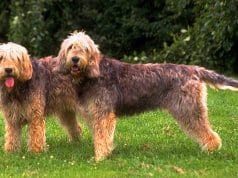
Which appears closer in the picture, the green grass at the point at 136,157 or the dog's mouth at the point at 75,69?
the green grass at the point at 136,157

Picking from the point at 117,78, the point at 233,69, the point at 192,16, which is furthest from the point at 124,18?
the point at 117,78

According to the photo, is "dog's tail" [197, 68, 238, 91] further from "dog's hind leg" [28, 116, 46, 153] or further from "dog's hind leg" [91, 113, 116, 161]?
"dog's hind leg" [28, 116, 46, 153]

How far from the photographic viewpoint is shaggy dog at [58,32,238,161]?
346 inches

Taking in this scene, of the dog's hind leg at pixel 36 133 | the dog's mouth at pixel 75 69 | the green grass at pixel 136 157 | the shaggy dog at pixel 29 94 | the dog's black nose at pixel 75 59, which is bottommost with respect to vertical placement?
the green grass at pixel 136 157

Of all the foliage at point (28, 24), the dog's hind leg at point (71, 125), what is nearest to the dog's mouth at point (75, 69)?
the dog's hind leg at point (71, 125)

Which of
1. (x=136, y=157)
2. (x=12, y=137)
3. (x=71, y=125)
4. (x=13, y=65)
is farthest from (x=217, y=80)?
(x=12, y=137)

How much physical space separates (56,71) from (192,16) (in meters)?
11.3

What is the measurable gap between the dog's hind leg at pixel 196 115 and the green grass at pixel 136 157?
0.58 ft

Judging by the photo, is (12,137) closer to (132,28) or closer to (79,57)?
(79,57)

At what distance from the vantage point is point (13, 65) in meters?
8.65

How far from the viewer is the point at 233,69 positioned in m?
18.5

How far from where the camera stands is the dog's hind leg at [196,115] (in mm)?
8828

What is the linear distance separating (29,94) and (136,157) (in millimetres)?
1627

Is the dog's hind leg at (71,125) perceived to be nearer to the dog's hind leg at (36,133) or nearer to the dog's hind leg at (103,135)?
the dog's hind leg at (36,133)
